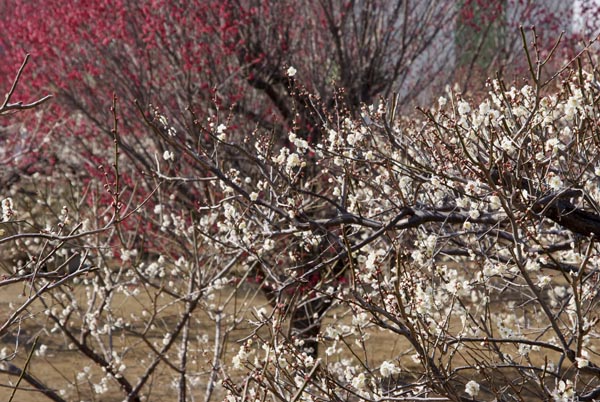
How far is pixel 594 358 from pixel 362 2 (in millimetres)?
4611

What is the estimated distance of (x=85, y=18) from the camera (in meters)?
9.16

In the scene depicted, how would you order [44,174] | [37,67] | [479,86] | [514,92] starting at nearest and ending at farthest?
[514,92] → [37,67] → [479,86] → [44,174]

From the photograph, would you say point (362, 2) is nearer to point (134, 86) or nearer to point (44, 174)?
point (134, 86)

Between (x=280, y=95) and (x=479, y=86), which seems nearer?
(x=280, y=95)

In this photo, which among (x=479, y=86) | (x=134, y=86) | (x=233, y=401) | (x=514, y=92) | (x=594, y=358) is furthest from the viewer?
(x=479, y=86)

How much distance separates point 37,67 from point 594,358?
7.30 metres

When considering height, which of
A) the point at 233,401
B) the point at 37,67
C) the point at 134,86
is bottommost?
the point at 233,401

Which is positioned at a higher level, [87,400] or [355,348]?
[355,348]

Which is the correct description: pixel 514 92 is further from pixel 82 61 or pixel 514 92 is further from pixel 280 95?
pixel 82 61

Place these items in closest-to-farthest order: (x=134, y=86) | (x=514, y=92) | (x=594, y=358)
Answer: (x=514, y=92)
(x=594, y=358)
(x=134, y=86)

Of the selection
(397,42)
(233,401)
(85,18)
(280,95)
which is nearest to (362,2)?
(397,42)

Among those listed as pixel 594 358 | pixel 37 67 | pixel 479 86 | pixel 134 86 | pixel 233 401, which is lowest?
pixel 233 401

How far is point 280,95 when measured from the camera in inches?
363

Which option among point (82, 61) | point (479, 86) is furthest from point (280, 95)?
point (479, 86)
